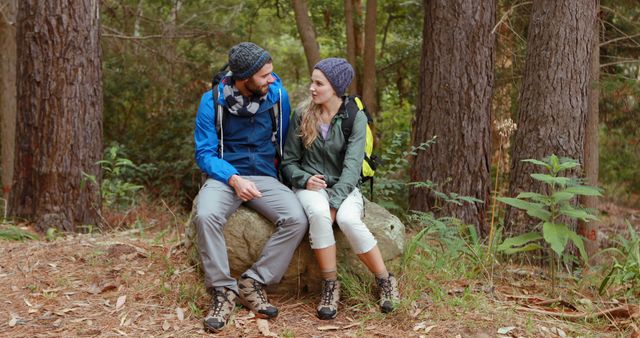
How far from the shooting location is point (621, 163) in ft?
36.6

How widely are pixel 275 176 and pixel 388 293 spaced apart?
4.03ft

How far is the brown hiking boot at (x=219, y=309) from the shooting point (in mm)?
4066

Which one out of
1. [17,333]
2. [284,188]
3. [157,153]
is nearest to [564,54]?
[284,188]

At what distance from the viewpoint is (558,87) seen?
19.9ft

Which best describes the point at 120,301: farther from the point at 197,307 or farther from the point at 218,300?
the point at 218,300

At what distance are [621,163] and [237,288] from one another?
29.5 feet

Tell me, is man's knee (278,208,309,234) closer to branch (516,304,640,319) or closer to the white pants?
the white pants

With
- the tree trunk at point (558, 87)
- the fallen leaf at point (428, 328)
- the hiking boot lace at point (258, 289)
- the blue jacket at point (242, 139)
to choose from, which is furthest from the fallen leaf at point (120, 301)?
the tree trunk at point (558, 87)

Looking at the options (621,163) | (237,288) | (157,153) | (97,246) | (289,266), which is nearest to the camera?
(237,288)

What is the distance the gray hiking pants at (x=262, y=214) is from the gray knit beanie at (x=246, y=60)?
805 millimetres

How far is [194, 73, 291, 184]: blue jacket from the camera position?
4.64 m

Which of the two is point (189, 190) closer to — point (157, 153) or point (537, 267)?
point (157, 153)

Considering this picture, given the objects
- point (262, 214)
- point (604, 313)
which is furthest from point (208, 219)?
point (604, 313)

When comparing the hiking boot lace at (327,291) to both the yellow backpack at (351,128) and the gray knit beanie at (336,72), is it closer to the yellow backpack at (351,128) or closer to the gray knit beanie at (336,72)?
the yellow backpack at (351,128)
